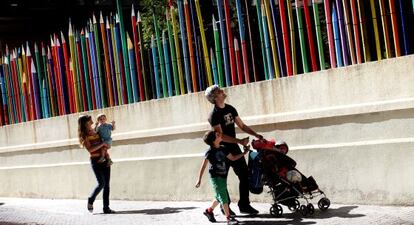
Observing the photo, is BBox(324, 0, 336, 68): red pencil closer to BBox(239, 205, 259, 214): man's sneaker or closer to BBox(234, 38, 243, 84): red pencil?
BBox(234, 38, 243, 84): red pencil

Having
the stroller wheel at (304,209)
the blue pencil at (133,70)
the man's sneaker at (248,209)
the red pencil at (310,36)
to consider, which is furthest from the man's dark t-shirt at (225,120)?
the blue pencil at (133,70)

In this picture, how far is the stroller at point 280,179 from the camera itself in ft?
24.9

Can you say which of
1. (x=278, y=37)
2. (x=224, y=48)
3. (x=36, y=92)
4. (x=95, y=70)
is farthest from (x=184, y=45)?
(x=36, y=92)

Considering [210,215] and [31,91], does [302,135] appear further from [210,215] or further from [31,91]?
[31,91]

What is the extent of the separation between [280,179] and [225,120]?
101cm

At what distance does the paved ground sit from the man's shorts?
0.43m

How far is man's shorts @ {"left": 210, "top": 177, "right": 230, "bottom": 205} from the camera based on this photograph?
7559 mm

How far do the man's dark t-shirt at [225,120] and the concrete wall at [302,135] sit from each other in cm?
87

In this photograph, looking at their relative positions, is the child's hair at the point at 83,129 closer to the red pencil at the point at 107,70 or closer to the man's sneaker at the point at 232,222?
the red pencil at the point at 107,70

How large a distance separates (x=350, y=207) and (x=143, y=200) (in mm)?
4163

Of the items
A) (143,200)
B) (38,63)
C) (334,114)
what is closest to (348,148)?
(334,114)

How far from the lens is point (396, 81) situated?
7352 mm

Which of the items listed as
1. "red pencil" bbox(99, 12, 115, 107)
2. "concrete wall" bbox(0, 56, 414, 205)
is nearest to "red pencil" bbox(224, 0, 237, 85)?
"concrete wall" bbox(0, 56, 414, 205)

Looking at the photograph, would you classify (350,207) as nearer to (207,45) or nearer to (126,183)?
(207,45)
